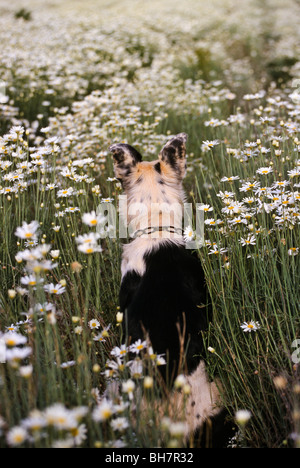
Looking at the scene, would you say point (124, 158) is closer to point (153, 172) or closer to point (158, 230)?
point (153, 172)

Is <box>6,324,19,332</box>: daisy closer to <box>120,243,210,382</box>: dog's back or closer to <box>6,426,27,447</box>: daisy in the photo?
<box>120,243,210,382</box>: dog's back

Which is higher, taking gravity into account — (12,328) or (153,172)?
(153,172)

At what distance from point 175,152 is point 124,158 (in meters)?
0.37

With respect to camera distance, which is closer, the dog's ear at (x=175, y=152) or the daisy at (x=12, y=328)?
the daisy at (x=12, y=328)

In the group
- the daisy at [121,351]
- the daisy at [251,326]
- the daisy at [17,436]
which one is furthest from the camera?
the daisy at [251,326]

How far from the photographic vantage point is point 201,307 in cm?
271

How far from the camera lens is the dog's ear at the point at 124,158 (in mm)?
2957

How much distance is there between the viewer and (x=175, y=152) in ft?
9.85

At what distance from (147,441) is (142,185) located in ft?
5.52
